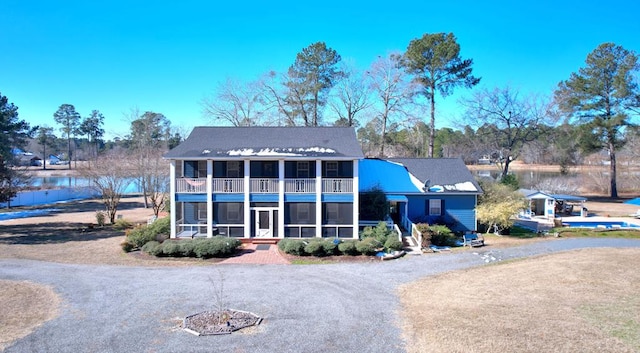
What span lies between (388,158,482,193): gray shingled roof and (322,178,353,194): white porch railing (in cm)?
587

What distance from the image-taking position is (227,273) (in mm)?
15859

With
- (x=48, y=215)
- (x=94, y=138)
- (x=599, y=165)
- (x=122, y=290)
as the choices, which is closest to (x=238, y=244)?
(x=122, y=290)

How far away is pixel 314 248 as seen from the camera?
18.8 meters

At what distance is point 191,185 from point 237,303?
11460 millimetres

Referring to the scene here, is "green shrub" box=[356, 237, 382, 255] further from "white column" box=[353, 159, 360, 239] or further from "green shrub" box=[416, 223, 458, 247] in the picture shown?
"green shrub" box=[416, 223, 458, 247]

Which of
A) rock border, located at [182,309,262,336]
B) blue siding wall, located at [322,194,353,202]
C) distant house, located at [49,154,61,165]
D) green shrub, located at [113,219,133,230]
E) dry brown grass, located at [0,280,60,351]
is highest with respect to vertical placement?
distant house, located at [49,154,61,165]

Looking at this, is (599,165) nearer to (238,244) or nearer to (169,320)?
(238,244)

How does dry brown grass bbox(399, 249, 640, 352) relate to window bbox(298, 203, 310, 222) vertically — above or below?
below

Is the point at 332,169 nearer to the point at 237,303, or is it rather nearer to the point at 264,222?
the point at 264,222

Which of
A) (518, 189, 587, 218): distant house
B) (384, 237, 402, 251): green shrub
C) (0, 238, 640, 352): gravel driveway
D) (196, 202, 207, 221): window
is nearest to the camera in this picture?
(0, 238, 640, 352): gravel driveway

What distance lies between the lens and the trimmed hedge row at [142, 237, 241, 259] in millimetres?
18609

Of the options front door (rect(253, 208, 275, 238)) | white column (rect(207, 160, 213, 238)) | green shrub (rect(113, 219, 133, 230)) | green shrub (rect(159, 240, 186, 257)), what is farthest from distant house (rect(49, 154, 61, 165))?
green shrub (rect(159, 240, 186, 257))

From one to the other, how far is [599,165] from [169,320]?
2539 inches

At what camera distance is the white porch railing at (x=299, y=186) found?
72.0 ft
